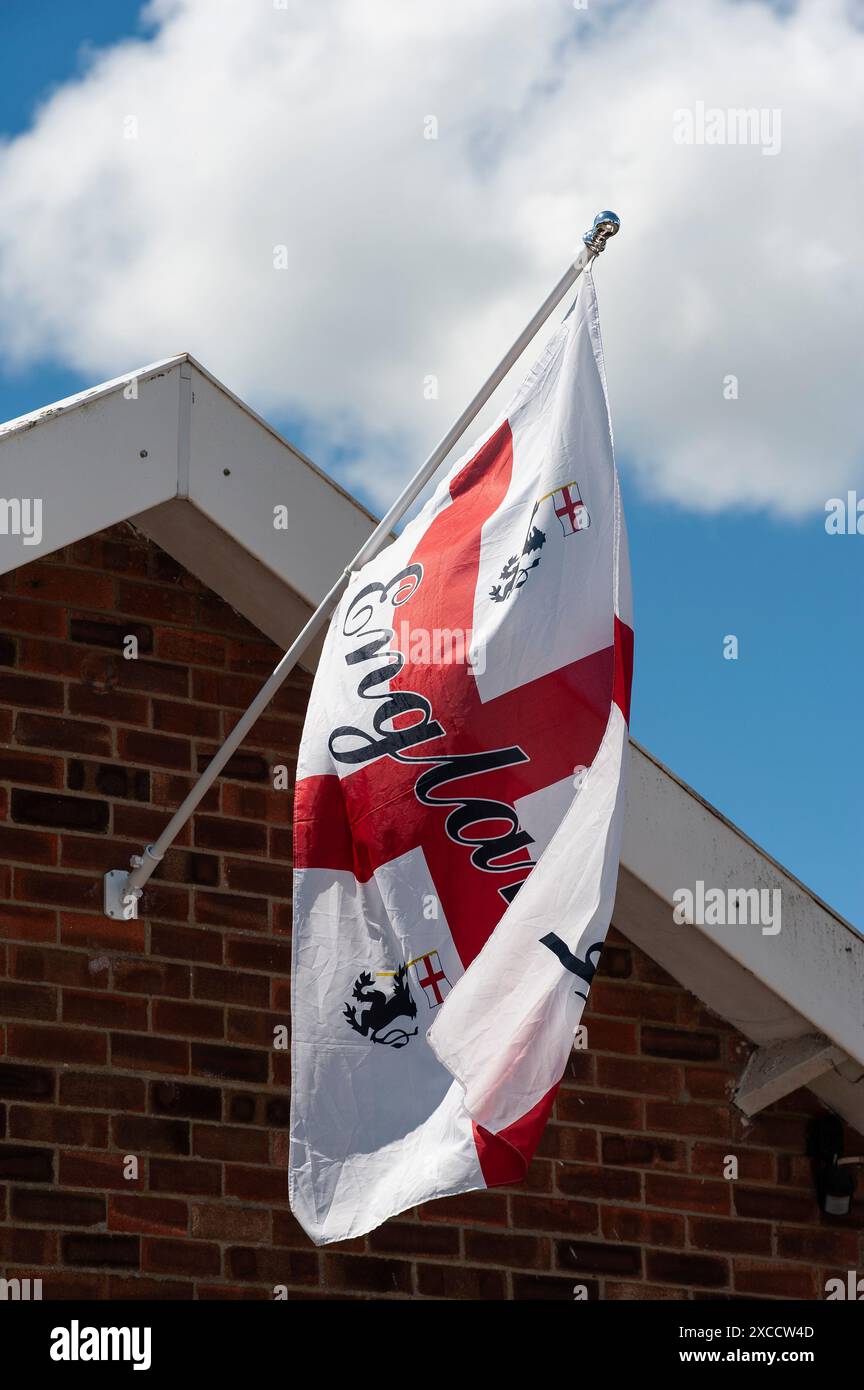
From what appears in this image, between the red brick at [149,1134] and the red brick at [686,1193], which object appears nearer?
the red brick at [149,1134]

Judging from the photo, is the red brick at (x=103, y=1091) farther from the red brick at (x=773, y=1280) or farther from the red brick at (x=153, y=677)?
the red brick at (x=773, y=1280)

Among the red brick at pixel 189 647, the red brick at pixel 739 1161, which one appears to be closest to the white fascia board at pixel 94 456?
the red brick at pixel 189 647

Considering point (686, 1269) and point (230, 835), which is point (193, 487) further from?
point (686, 1269)

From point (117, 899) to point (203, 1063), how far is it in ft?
1.57

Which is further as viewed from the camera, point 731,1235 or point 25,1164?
point 731,1235

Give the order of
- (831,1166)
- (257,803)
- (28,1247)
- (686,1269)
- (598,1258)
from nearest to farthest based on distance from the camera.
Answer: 1. (28,1247)
2. (257,803)
3. (598,1258)
4. (686,1269)
5. (831,1166)

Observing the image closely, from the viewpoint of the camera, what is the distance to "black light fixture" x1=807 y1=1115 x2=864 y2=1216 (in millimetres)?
5969

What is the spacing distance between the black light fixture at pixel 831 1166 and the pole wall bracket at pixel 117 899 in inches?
86.9

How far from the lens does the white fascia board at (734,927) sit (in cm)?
562

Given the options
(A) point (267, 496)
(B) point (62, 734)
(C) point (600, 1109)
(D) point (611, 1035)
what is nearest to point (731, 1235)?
(C) point (600, 1109)

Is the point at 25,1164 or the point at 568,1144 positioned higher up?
the point at 568,1144

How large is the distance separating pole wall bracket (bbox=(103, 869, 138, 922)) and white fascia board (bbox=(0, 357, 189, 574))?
2.78 ft

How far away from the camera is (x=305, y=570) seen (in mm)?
5375
